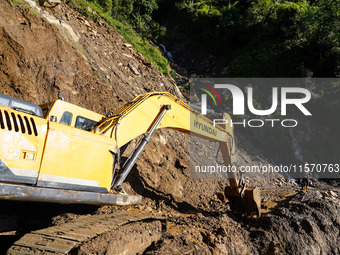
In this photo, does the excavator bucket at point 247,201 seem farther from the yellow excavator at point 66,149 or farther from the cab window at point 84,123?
the cab window at point 84,123

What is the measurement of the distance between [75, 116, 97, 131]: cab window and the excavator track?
1.50 m

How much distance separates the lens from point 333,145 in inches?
733

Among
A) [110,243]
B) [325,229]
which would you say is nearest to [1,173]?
[110,243]

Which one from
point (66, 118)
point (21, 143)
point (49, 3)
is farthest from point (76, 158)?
point (49, 3)

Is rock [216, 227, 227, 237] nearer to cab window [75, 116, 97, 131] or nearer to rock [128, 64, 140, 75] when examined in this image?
Answer: cab window [75, 116, 97, 131]

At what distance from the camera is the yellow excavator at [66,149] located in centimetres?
324

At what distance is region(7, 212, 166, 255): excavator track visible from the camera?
2992mm

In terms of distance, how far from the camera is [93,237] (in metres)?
3.44

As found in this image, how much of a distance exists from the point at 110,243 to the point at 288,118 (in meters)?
19.4

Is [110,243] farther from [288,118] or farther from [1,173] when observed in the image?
[288,118]

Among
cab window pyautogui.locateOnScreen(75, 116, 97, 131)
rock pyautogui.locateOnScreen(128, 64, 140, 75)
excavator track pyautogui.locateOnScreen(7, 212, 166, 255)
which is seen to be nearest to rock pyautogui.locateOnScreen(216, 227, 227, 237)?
excavator track pyautogui.locateOnScreen(7, 212, 166, 255)

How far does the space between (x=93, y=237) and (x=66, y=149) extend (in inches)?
47.2

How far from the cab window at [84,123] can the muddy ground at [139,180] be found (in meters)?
1.46

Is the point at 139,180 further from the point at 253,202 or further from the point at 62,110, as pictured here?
the point at 62,110
